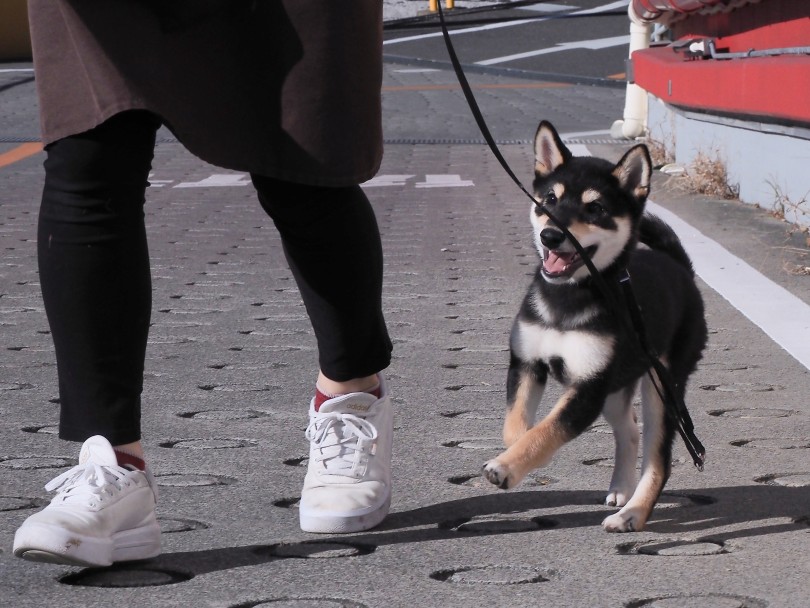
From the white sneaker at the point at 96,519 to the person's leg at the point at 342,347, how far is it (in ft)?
1.17

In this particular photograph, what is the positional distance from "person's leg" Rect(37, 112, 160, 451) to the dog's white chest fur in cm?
88

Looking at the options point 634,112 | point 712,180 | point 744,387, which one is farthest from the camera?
point 634,112

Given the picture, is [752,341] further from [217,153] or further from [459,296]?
[217,153]

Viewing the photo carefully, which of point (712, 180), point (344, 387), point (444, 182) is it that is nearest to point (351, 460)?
point (344, 387)

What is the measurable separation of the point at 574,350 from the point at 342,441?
0.53 m

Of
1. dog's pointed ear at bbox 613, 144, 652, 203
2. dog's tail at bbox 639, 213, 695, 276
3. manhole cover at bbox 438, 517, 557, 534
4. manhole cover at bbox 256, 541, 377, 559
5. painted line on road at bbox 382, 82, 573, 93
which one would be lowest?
painted line on road at bbox 382, 82, 573, 93

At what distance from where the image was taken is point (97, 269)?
264 centimetres

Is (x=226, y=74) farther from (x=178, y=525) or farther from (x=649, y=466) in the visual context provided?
(x=649, y=466)

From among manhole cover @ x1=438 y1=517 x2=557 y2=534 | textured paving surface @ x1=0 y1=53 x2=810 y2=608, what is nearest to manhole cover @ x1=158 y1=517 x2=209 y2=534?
textured paving surface @ x1=0 y1=53 x2=810 y2=608

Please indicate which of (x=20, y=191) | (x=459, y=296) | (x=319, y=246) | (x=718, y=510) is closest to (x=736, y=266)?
(x=459, y=296)

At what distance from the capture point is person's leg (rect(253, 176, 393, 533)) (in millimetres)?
2807

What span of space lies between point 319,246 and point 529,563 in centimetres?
73

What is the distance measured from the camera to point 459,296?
612 centimetres

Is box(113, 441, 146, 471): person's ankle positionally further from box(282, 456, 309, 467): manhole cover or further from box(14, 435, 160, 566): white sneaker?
box(282, 456, 309, 467): manhole cover
